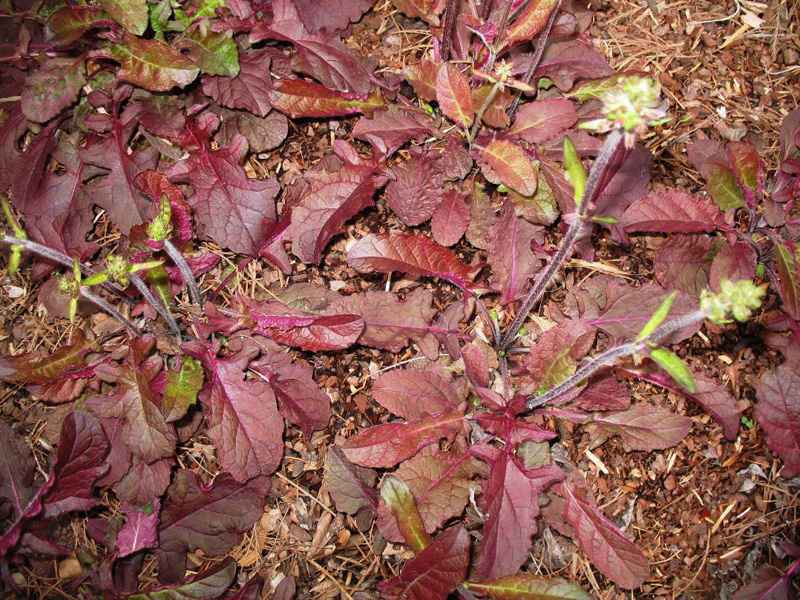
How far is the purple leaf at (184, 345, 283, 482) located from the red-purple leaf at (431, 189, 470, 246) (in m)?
0.95

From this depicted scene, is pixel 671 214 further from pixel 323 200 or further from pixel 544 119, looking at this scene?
pixel 323 200

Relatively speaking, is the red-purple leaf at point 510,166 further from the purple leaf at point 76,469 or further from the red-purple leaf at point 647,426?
the purple leaf at point 76,469

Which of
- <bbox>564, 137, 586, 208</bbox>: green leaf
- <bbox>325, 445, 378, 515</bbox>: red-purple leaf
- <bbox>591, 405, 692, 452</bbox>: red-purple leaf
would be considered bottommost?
<bbox>325, 445, 378, 515</bbox>: red-purple leaf

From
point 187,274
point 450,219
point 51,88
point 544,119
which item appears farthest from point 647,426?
point 51,88

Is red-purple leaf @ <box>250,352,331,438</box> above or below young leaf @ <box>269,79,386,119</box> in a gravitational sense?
below

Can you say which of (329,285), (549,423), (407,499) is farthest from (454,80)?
(407,499)

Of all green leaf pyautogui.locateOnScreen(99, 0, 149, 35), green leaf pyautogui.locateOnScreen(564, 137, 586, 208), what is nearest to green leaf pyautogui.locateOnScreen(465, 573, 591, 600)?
green leaf pyautogui.locateOnScreen(564, 137, 586, 208)

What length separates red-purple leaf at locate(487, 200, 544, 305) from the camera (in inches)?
96.0

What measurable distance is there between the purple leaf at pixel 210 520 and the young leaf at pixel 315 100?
157 cm

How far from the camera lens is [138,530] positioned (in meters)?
2.25

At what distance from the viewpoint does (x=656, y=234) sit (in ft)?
8.75

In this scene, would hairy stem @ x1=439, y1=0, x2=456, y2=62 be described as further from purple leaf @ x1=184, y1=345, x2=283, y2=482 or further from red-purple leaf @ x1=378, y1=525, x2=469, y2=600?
red-purple leaf @ x1=378, y1=525, x2=469, y2=600

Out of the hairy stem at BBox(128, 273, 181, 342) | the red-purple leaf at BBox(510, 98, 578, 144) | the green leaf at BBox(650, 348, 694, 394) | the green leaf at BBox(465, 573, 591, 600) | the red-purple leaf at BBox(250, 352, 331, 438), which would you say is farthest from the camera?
the red-purple leaf at BBox(510, 98, 578, 144)

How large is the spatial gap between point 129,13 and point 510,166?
1710 mm
